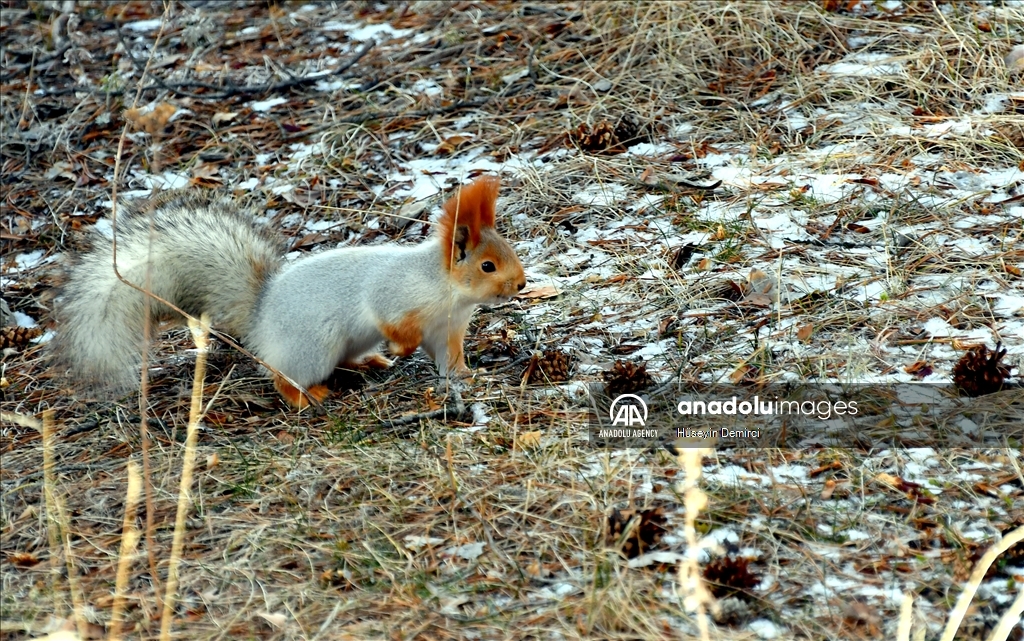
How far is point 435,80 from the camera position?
5.77 m

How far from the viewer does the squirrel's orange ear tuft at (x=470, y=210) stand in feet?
11.9

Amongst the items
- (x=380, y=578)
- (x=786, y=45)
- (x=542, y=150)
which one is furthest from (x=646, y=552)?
(x=786, y=45)

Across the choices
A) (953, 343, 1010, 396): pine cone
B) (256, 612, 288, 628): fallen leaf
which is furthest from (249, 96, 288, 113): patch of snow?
(953, 343, 1010, 396): pine cone

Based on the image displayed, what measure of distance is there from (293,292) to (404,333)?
438mm

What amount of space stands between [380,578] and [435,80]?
3.65 meters

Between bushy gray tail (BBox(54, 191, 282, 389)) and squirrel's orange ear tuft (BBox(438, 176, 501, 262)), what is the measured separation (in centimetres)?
77

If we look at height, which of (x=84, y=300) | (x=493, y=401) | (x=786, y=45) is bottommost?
(x=493, y=401)

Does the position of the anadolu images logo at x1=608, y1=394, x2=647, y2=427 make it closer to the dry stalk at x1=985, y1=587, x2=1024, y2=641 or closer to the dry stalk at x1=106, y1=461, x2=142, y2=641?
the dry stalk at x1=985, y1=587, x2=1024, y2=641

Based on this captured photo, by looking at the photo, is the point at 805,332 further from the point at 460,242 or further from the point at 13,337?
the point at 13,337

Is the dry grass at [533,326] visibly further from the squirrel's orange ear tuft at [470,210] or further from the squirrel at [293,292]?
the squirrel's orange ear tuft at [470,210]

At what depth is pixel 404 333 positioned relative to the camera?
376cm

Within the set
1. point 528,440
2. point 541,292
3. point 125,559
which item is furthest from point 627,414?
point 125,559

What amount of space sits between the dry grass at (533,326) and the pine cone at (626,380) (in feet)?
0.51

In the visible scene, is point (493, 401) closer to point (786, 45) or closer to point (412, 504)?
point (412, 504)
